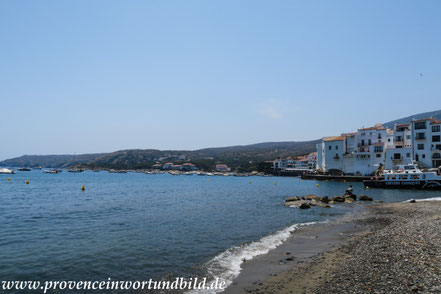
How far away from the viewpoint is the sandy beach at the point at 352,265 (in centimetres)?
865

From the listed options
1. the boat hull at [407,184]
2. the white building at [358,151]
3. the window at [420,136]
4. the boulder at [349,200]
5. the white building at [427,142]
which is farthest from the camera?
the white building at [358,151]

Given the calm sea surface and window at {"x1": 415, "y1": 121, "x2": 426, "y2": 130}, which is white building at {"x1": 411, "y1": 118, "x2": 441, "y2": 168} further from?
the calm sea surface

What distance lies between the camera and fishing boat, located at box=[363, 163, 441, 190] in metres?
50.2

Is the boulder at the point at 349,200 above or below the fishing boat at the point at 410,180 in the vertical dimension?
below

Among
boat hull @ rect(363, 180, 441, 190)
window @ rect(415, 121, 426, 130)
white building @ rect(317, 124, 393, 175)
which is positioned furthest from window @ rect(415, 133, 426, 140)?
boat hull @ rect(363, 180, 441, 190)

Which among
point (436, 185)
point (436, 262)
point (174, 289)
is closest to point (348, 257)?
point (436, 262)

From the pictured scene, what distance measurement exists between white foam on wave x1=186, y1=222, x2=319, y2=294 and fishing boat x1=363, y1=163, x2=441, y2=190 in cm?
4450

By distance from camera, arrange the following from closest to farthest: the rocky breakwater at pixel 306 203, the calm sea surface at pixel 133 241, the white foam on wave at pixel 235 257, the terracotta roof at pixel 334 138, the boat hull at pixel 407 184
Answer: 1. the white foam on wave at pixel 235 257
2. the calm sea surface at pixel 133 241
3. the rocky breakwater at pixel 306 203
4. the boat hull at pixel 407 184
5. the terracotta roof at pixel 334 138

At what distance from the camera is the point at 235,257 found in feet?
45.5

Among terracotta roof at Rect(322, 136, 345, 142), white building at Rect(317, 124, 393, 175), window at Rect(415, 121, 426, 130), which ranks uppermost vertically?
window at Rect(415, 121, 426, 130)

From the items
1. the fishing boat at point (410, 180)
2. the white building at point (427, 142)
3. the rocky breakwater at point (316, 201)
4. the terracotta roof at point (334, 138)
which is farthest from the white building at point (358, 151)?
the rocky breakwater at point (316, 201)

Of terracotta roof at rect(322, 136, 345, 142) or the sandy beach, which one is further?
terracotta roof at rect(322, 136, 345, 142)

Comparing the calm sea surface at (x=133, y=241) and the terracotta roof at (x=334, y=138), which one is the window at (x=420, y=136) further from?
the calm sea surface at (x=133, y=241)

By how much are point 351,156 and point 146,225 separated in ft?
271
